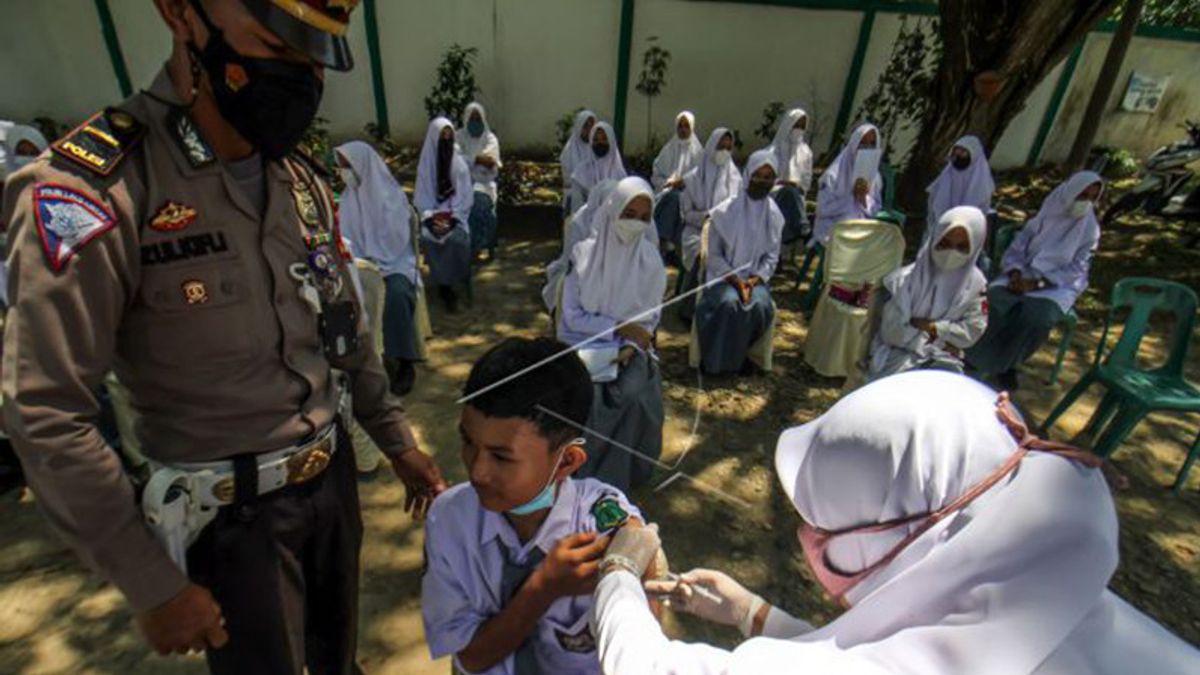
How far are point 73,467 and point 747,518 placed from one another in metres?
3.13

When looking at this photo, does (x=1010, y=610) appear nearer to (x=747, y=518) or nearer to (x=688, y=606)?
(x=688, y=606)

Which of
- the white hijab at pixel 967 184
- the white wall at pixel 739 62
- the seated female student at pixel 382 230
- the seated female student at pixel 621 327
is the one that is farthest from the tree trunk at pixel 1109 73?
the seated female student at pixel 382 230

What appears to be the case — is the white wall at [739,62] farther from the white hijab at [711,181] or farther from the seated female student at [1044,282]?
the seated female student at [1044,282]

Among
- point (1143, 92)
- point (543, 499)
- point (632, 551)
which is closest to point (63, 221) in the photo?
point (543, 499)

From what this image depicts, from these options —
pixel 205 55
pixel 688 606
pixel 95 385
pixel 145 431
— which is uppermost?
pixel 205 55

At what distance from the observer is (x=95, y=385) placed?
1228 millimetres

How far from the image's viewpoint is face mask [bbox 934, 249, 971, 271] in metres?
3.92

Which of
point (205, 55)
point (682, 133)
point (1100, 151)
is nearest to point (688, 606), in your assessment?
point (205, 55)

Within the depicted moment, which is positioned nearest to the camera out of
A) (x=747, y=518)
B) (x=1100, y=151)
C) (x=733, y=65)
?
(x=747, y=518)

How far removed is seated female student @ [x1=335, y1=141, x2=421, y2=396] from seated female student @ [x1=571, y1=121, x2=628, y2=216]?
8.35ft

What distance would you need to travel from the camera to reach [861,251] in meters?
5.09

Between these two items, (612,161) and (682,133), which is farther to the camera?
(682,133)

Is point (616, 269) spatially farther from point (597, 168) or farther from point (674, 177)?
point (674, 177)

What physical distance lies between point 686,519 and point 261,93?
2941 millimetres
